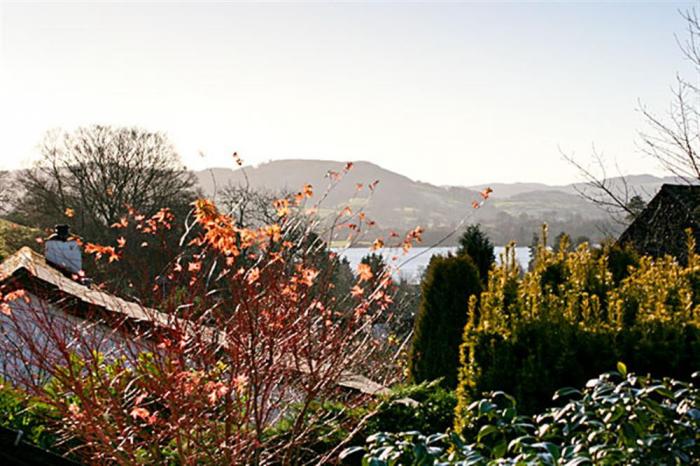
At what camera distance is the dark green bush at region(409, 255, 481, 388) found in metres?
8.40

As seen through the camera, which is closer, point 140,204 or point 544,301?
point 544,301

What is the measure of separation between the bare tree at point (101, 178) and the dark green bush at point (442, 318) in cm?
1305

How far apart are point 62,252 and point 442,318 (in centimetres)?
637

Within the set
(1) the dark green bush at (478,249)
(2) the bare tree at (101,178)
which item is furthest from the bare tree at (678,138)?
(2) the bare tree at (101,178)

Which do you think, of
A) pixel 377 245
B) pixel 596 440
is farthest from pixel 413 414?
pixel 596 440

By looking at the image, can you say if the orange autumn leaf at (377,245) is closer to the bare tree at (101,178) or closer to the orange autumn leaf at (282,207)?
the orange autumn leaf at (282,207)

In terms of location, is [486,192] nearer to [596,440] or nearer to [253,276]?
[253,276]

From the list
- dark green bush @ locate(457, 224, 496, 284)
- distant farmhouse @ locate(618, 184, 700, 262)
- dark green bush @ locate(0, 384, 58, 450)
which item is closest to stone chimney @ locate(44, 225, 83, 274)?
dark green bush @ locate(457, 224, 496, 284)

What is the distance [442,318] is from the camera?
8.61 meters

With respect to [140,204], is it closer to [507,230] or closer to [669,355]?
[507,230]

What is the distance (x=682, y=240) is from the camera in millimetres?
14523

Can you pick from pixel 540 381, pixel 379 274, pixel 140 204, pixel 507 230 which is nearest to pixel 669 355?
pixel 540 381

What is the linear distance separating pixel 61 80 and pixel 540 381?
13.3 meters

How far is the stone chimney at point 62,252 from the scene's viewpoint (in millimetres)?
11672
